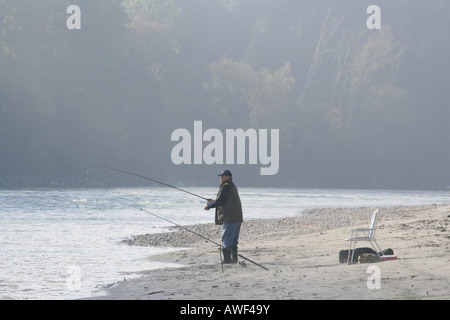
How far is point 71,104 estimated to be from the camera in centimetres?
5084

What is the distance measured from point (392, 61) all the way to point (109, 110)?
94.3 ft

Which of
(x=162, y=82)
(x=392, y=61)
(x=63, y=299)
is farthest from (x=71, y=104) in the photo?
(x=63, y=299)

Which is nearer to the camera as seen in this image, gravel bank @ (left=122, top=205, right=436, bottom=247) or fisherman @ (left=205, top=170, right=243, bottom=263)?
fisherman @ (left=205, top=170, right=243, bottom=263)

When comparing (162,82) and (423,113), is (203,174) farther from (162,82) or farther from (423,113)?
(423,113)

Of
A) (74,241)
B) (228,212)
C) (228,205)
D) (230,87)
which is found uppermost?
(230,87)

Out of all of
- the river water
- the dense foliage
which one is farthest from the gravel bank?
the dense foliage

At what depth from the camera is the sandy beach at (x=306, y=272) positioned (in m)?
8.45

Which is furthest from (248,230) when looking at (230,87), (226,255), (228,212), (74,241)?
(230,87)

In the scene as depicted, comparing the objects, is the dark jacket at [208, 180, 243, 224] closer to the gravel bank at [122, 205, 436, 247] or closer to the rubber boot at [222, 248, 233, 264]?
the rubber boot at [222, 248, 233, 264]

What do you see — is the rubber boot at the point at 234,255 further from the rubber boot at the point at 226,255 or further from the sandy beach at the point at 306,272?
the sandy beach at the point at 306,272

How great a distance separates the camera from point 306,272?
1012 cm

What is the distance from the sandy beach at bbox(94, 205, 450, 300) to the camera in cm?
845

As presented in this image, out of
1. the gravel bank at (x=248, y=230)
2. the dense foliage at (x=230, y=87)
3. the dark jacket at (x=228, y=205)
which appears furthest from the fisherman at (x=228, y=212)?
the dense foliage at (x=230, y=87)

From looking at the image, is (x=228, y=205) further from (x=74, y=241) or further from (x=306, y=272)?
(x=74, y=241)
